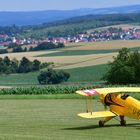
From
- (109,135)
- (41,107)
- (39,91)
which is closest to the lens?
(109,135)

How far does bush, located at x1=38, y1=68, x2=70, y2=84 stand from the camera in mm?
68938

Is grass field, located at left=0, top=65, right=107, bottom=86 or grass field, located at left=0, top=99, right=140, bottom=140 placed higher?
grass field, located at left=0, top=99, right=140, bottom=140

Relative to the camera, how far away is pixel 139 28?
192m

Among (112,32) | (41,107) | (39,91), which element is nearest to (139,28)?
(112,32)

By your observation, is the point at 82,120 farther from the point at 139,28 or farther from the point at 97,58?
the point at 139,28

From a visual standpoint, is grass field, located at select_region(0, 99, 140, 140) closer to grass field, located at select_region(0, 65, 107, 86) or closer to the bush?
grass field, located at select_region(0, 65, 107, 86)

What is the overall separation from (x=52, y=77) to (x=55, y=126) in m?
47.4

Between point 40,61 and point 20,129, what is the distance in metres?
65.1

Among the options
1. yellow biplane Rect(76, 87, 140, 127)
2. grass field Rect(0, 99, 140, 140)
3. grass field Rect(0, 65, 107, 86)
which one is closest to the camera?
grass field Rect(0, 99, 140, 140)

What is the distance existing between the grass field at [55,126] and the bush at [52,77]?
3726 cm

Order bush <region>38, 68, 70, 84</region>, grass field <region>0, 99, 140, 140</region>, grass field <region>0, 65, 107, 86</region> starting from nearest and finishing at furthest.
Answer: grass field <region>0, 99, 140, 140</region> < grass field <region>0, 65, 107, 86</region> < bush <region>38, 68, 70, 84</region>

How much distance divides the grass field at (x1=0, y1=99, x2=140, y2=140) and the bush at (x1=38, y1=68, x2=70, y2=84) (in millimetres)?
37265

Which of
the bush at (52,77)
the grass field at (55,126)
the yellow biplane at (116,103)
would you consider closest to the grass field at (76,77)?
the bush at (52,77)

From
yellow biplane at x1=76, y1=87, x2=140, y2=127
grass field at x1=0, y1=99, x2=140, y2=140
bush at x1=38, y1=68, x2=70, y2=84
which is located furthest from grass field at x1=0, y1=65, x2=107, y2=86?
yellow biplane at x1=76, y1=87, x2=140, y2=127
